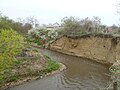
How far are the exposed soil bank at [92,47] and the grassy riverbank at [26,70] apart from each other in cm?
992

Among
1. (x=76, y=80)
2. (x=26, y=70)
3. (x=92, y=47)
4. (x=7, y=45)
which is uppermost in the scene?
(x=7, y=45)

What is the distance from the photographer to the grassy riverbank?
850 inches

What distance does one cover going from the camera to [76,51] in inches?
1629

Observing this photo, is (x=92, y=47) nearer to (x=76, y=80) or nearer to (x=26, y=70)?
(x=76, y=80)

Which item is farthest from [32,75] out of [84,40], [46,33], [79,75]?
[46,33]

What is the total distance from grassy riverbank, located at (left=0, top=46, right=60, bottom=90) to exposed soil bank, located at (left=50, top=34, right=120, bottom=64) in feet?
32.6

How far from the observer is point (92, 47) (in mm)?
38438

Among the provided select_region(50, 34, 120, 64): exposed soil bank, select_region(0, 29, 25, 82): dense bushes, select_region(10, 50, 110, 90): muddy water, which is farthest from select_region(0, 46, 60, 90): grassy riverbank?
select_region(50, 34, 120, 64): exposed soil bank

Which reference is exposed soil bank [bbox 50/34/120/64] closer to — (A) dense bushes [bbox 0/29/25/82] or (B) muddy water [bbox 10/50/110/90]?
(B) muddy water [bbox 10/50/110/90]

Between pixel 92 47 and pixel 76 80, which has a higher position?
pixel 92 47

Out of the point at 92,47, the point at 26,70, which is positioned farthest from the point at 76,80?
the point at 92,47

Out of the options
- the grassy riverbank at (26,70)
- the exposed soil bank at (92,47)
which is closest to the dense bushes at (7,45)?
the grassy riverbank at (26,70)

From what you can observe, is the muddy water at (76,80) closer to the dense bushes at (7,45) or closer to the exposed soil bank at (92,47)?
the dense bushes at (7,45)

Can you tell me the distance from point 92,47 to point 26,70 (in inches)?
686
